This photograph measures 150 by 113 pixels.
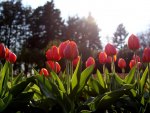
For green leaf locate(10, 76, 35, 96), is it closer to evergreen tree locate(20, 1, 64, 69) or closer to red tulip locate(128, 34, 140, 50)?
red tulip locate(128, 34, 140, 50)

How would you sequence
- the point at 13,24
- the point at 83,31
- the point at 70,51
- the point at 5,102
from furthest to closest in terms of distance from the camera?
the point at 83,31 → the point at 13,24 → the point at 70,51 → the point at 5,102

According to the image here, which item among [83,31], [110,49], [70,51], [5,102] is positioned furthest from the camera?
[83,31]

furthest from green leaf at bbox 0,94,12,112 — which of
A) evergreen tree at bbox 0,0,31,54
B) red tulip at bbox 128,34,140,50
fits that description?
evergreen tree at bbox 0,0,31,54

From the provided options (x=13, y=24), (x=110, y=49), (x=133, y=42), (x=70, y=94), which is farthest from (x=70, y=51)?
(x=13, y=24)

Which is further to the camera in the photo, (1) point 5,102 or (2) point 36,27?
(2) point 36,27

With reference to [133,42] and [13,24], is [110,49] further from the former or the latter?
[13,24]

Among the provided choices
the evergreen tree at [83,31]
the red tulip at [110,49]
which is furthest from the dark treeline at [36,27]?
the red tulip at [110,49]

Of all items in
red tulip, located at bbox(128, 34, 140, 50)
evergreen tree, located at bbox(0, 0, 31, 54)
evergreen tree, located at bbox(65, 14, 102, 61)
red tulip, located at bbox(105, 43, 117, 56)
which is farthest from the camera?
evergreen tree, located at bbox(65, 14, 102, 61)

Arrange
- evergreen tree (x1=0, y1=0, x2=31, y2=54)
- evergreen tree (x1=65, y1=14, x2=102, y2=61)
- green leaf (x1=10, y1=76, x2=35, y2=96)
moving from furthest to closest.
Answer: evergreen tree (x1=65, y1=14, x2=102, y2=61), evergreen tree (x1=0, y1=0, x2=31, y2=54), green leaf (x1=10, y1=76, x2=35, y2=96)

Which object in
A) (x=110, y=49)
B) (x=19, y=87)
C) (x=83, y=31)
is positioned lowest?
(x=19, y=87)

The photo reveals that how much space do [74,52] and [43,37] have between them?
47.9 metres

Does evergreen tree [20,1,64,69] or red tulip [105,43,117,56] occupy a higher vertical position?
evergreen tree [20,1,64,69]

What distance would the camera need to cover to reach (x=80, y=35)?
54.9 metres

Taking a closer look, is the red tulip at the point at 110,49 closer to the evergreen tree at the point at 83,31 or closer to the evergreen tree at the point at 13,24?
the evergreen tree at the point at 13,24
